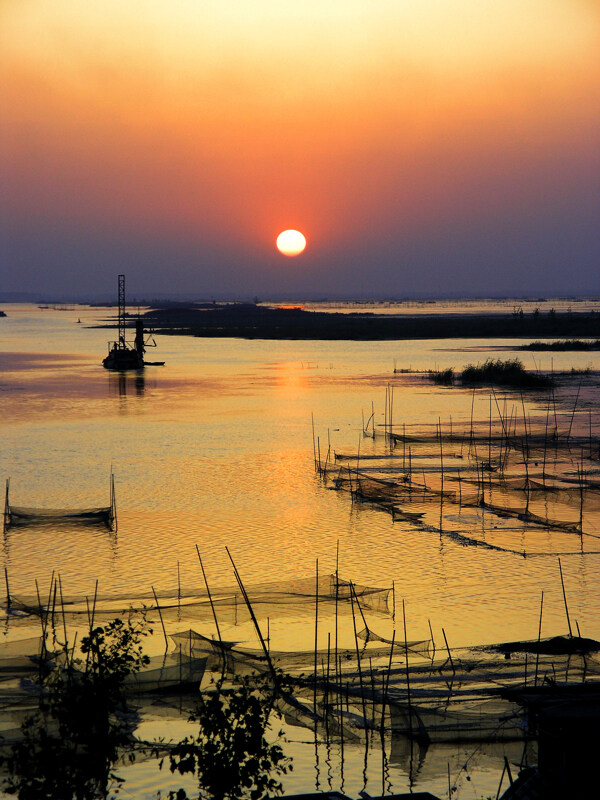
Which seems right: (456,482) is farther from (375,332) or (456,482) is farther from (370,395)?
(375,332)

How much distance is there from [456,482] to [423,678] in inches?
445

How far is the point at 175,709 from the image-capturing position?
352 inches

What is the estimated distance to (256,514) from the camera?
1875cm

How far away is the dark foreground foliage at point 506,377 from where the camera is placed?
131 ft

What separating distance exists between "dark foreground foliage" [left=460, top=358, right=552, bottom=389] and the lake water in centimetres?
193

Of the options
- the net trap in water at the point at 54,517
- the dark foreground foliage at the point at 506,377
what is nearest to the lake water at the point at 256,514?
the net trap in water at the point at 54,517

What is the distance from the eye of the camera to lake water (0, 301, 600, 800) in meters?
12.3

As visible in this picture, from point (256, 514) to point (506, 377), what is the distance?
25.5 meters

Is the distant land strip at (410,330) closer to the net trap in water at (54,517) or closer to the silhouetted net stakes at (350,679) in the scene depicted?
the net trap in water at (54,517)

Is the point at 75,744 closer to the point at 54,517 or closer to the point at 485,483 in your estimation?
the point at 54,517

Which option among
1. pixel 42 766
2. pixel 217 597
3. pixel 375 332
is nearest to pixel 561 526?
pixel 217 597

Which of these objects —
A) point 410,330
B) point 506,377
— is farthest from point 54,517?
point 410,330

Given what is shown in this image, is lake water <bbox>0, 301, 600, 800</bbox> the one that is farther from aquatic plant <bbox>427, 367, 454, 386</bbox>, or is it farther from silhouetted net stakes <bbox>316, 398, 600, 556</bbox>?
aquatic plant <bbox>427, 367, 454, 386</bbox>

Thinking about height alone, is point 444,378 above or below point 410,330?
below
